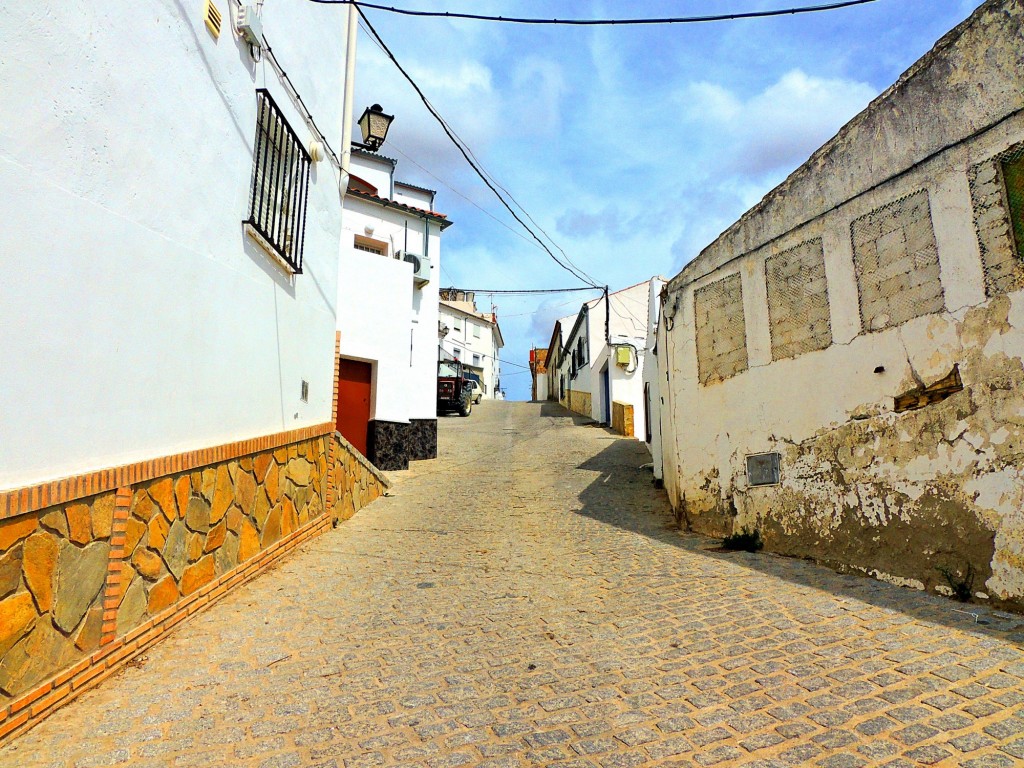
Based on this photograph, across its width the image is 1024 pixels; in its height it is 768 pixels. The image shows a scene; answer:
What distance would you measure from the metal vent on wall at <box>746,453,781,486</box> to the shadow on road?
777 millimetres

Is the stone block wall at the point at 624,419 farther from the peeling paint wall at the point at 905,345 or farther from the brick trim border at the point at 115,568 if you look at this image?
the brick trim border at the point at 115,568

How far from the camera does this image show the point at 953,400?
4.43 meters

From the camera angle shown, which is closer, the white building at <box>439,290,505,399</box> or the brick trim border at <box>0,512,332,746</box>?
the brick trim border at <box>0,512,332,746</box>

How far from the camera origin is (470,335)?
4881 cm

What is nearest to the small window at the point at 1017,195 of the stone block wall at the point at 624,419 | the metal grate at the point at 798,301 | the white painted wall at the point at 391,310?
the metal grate at the point at 798,301

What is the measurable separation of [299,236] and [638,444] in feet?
36.2

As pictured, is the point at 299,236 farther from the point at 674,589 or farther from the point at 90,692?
the point at 674,589

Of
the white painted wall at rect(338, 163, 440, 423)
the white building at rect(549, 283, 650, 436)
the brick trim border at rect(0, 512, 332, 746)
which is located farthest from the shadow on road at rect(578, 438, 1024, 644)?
the white building at rect(549, 283, 650, 436)

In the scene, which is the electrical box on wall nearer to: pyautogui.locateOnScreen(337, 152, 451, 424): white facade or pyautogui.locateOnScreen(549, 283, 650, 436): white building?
pyautogui.locateOnScreen(337, 152, 451, 424): white facade

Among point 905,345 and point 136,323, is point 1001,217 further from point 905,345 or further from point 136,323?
point 136,323

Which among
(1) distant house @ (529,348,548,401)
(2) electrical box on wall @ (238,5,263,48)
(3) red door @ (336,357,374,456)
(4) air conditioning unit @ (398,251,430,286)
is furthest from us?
(1) distant house @ (529,348,548,401)

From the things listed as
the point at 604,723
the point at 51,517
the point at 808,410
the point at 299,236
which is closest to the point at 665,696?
the point at 604,723

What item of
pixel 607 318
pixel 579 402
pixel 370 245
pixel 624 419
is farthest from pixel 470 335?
pixel 370 245

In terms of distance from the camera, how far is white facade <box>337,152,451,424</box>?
11227 mm
